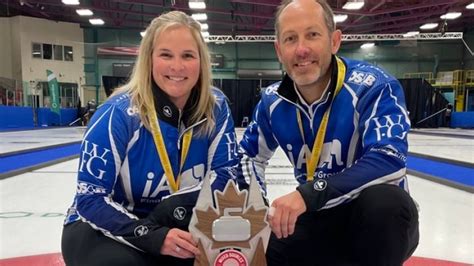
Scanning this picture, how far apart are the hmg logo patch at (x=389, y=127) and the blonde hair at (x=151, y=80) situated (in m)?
0.54

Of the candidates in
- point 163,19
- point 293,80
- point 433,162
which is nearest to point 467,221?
point 293,80

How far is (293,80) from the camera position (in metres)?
1.32

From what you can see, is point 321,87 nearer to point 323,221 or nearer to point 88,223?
point 323,221

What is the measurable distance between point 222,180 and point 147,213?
0.89 ft

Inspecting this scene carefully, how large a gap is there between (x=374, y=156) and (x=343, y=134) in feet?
0.64

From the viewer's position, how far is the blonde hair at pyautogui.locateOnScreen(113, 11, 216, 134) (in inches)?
49.9

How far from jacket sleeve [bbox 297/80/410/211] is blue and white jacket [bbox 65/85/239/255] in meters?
0.39

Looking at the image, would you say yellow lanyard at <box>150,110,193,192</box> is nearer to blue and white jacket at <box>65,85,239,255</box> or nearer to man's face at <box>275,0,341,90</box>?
blue and white jacket at <box>65,85,239,255</box>

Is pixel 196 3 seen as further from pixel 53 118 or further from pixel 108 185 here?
pixel 108 185

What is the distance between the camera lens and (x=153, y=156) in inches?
49.6

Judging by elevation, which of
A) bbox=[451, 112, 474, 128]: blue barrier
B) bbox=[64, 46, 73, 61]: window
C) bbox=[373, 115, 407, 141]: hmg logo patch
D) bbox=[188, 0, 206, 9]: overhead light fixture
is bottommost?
bbox=[451, 112, 474, 128]: blue barrier

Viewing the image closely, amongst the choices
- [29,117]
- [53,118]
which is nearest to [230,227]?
[29,117]

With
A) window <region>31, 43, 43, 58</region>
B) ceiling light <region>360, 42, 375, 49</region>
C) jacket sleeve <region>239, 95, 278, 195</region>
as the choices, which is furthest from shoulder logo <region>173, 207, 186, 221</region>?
ceiling light <region>360, 42, 375, 49</region>

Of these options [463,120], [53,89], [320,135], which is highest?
[53,89]
